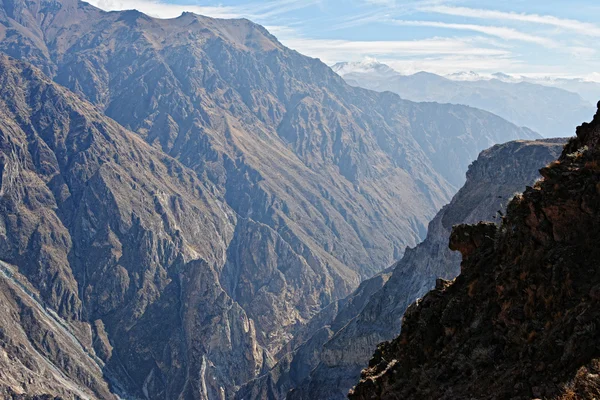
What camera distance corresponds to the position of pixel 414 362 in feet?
89.0

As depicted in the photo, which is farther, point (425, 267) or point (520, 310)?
point (425, 267)

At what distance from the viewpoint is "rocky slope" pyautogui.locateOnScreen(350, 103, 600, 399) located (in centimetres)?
2034

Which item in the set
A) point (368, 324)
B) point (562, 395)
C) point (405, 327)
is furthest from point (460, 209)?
point (562, 395)

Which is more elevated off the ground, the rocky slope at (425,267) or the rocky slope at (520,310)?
the rocky slope at (520,310)

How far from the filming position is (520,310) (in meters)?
24.1

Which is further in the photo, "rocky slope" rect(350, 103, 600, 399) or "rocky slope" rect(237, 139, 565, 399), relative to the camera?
"rocky slope" rect(237, 139, 565, 399)

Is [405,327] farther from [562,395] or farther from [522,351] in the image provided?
[562,395]

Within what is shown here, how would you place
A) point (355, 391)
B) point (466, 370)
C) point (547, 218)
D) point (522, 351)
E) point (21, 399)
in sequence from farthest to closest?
Answer: 1. point (21, 399)
2. point (355, 391)
3. point (547, 218)
4. point (466, 370)
5. point (522, 351)

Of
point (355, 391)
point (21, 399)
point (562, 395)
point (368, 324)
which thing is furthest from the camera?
point (21, 399)

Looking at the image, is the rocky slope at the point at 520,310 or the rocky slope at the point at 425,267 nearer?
the rocky slope at the point at 520,310

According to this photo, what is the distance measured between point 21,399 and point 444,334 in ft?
650

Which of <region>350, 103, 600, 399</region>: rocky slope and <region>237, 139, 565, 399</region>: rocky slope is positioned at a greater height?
<region>350, 103, 600, 399</region>: rocky slope

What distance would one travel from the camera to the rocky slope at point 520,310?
66.7 feet

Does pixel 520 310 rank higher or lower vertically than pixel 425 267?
higher
